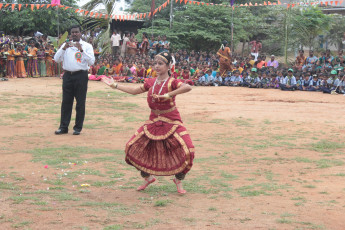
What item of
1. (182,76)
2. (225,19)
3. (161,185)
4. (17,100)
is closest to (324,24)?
(225,19)

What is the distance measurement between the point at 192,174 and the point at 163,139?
133 centimetres

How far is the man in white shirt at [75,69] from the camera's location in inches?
396

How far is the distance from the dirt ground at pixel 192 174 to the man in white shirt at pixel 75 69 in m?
0.46

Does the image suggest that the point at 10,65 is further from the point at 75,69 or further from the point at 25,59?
the point at 75,69

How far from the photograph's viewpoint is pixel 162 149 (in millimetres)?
6328

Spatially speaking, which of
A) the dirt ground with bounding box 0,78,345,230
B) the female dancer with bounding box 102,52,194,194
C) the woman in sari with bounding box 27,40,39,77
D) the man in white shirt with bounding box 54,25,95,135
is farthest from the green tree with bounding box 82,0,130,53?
the female dancer with bounding box 102,52,194,194

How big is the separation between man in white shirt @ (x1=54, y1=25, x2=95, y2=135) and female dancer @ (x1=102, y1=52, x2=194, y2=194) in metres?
3.96

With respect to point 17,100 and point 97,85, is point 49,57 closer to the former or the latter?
point 97,85

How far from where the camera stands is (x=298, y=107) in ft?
49.4

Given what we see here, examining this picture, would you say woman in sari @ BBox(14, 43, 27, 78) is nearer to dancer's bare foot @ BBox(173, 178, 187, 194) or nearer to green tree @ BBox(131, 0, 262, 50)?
green tree @ BBox(131, 0, 262, 50)

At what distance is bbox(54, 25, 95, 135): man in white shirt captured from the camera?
1005 centimetres

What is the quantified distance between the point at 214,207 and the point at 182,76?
16393mm

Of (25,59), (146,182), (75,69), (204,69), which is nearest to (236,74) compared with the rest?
(204,69)

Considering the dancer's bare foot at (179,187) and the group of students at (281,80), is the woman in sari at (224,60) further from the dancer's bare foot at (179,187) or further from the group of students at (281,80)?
the dancer's bare foot at (179,187)
